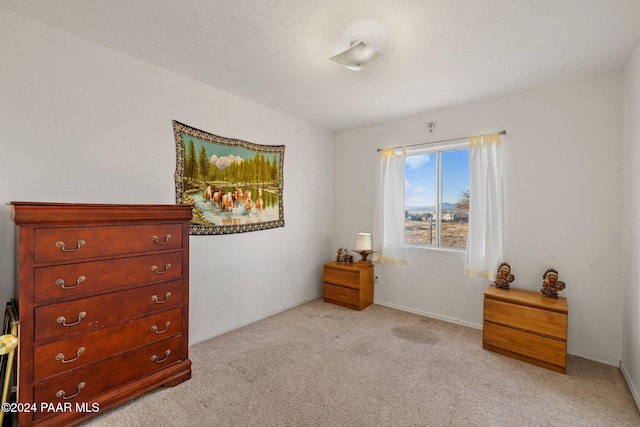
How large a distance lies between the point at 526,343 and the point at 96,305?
329cm

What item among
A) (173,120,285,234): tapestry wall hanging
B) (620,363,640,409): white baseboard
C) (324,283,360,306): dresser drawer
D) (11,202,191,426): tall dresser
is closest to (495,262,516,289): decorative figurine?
(620,363,640,409): white baseboard

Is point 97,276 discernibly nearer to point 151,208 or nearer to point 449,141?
point 151,208

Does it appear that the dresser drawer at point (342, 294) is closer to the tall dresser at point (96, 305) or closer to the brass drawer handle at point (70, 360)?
the tall dresser at point (96, 305)

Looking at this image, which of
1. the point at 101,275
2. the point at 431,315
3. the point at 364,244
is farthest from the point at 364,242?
the point at 101,275

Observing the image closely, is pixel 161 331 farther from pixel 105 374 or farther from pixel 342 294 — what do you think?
pixel 342 294

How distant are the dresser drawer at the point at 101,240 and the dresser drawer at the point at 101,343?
1.57 ft

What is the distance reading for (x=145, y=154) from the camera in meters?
2.42

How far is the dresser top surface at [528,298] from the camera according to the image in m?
2.38

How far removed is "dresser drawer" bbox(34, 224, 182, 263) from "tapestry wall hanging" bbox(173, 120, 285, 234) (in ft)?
2.25

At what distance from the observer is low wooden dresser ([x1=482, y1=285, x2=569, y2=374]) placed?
234 centimetres

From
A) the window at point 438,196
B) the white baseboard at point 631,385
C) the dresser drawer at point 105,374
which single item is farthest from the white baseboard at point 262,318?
the white baseboard at point 631,385

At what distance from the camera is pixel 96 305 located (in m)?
1.73

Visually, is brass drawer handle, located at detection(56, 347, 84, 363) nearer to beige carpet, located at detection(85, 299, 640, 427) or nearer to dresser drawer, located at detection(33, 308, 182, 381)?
dresser drawer, located at detection(33, 308, 182, 381)

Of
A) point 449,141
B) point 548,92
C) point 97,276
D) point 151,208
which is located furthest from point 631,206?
point 97,276
